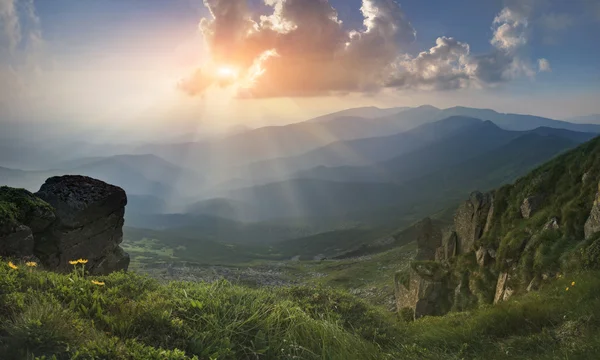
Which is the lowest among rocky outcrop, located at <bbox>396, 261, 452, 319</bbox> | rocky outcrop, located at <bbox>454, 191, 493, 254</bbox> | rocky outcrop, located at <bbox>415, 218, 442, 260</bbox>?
rocky outcrop, located at <bbox>415, 218, 442, 260</bbox>

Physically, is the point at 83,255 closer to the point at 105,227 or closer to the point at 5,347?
the point at 105,227

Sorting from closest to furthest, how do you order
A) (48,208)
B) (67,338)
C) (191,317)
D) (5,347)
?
(5,347) < (67,338) < (191,317) < (48,208)

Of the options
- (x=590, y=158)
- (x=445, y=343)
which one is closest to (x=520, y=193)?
(x=590, y=158)

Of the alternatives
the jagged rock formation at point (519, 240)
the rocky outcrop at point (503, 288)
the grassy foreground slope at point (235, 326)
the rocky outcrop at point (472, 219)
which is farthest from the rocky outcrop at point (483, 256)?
the grassy foreground slope at point (235, 326)

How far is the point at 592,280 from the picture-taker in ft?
32.5

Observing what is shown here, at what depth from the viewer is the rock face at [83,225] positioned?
53.2 ft

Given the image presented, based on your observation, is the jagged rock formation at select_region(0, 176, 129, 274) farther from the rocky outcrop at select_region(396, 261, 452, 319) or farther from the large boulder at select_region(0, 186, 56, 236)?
the rocky outcrop at select_region(396, 261, 452, 319)

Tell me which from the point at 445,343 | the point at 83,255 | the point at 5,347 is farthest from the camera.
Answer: the point at 83,255

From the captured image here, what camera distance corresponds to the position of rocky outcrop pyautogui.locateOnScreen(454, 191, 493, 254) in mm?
26933

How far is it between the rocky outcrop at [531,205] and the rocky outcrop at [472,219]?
13.5 feet

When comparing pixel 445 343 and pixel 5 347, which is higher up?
pixel 5 347

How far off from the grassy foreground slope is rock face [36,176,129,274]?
1046 centimetres

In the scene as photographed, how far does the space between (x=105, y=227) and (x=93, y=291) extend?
1467 centimetres

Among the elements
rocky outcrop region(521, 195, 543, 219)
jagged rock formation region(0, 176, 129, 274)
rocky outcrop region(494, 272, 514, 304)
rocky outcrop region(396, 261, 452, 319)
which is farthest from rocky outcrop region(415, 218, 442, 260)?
jagged rock formation region(0, 176, 129, 274)
